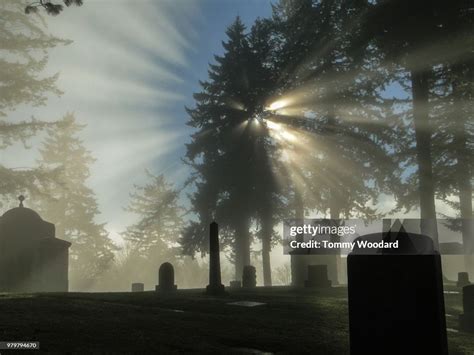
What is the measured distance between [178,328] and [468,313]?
6.97 metres

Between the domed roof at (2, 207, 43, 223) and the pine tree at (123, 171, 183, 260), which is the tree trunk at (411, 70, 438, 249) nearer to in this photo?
the domed roof at (2, 207, 43, 223)

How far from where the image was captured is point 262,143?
29.5m

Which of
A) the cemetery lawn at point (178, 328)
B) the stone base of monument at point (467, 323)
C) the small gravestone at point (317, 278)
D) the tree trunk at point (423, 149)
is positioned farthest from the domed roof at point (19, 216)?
the stone base of monument at point (467, 323)

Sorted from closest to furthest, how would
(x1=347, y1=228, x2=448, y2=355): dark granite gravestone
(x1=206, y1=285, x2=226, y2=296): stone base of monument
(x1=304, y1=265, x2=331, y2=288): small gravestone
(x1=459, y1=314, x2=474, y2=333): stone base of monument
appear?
(x1=347, y1=228, x2=448, y2=355): dark granite gravestone → (x1=459, y1=314, x2=474, y2=333): stone base of monument → (x1=206, y1=285, x2=226, y2=296): stone base of monument → (x1=304, y1=265, x2=331, y2=288): small gravestone

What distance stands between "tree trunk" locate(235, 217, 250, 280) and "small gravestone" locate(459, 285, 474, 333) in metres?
17.9

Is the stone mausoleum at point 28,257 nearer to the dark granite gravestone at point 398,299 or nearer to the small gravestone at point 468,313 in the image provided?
the small gravestone at point 468,313

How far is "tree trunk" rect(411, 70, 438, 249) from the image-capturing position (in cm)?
1769

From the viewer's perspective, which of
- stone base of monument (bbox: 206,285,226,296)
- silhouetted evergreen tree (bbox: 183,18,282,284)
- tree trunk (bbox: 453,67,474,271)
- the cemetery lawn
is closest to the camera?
the cemetery lawn

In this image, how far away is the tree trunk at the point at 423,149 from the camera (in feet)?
58.0

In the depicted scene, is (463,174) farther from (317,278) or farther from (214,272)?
(214,272)

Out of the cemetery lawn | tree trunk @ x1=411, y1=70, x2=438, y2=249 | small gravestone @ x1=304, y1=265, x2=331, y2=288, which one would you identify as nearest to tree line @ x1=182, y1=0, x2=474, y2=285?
tree trunk @ x1=411, y1=70, x2=438, y2=249

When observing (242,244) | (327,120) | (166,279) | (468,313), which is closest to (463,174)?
(327,120)

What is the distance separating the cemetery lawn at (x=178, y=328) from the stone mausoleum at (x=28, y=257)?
8.99 meters

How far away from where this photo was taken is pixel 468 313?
35.4 feet
